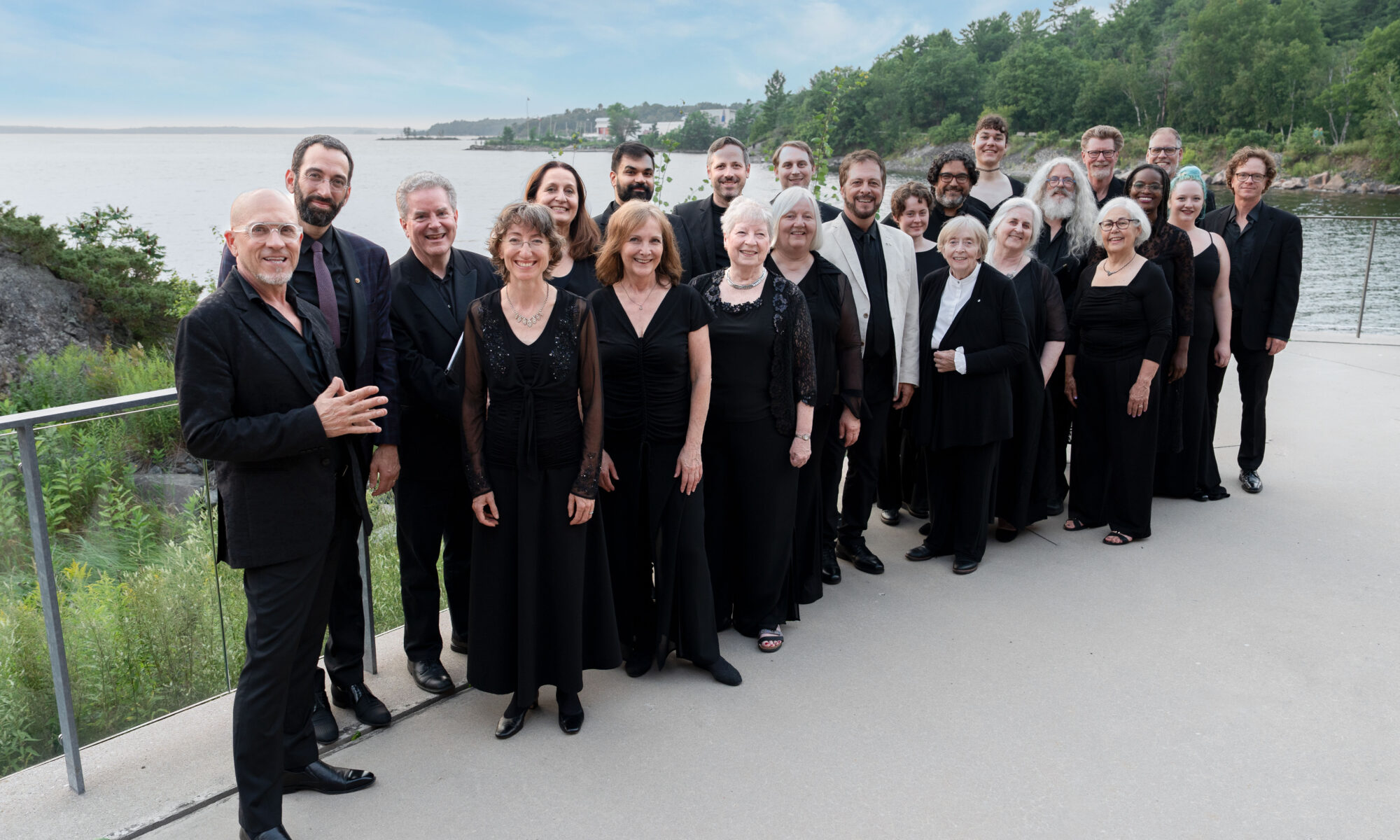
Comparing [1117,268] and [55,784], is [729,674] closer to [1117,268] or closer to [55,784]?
[55,784]

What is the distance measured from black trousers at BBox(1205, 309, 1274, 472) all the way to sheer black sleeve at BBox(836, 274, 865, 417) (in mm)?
2761

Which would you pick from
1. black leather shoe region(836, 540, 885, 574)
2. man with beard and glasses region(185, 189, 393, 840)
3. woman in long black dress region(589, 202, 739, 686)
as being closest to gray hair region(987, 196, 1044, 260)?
black leather shoe region(836, 540, 885, 574)

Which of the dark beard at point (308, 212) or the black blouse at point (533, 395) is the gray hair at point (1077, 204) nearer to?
the black blouse at point (533, 395)

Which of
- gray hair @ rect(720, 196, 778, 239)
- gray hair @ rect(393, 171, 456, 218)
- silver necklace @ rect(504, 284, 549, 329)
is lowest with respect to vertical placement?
silver necklace @ rect(504, 284, 549, 329)

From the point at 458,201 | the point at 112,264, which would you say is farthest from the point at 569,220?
the point at 112,264

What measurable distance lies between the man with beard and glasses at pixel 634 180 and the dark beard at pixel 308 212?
148cm

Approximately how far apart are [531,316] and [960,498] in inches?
100

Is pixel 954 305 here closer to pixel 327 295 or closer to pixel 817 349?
pixel 817 349

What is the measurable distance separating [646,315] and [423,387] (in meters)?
0.81

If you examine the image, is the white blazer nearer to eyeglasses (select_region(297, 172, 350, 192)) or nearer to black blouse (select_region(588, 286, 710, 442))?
black blouse (select_region(588, 286, 710, 442))

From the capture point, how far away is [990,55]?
10700 cm

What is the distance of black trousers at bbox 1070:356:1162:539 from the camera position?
4758 millimetres

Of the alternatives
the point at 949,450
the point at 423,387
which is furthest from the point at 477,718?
the point at 949,450

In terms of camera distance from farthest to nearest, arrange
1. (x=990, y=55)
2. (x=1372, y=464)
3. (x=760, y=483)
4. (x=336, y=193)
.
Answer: (x=990, y=55), (x=1372, y=464), (x=760, y=483), (x=336, y=193)
